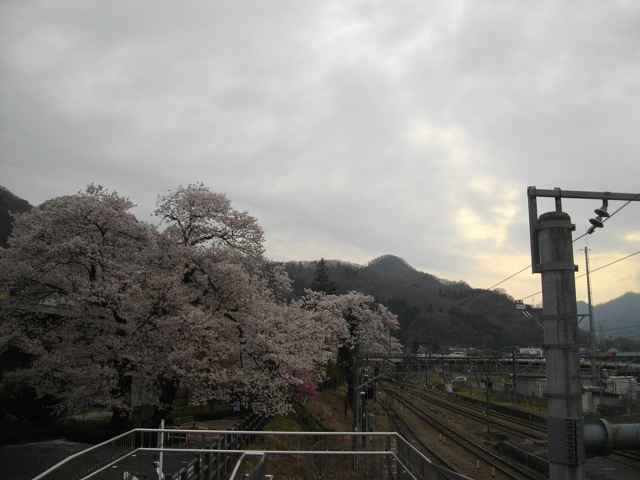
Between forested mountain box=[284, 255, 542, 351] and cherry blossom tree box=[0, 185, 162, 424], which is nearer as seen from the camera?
cherry blossom tree box=[0, 185, 162, 424]

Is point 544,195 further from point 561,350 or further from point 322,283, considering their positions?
point 322,283

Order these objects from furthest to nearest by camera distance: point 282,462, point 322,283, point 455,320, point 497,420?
1. point 455,320
2. point 322,283
3. point 497,420
4. point 282,462

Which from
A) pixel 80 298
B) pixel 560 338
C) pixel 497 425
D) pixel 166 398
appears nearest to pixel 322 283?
pixel 497 425

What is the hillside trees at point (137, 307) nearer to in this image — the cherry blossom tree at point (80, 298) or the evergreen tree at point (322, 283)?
the cherry blossom tree at point (80, 298)

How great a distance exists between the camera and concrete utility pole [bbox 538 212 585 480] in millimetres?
6621

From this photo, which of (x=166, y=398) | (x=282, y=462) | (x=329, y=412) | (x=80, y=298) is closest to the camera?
(x=282, y=462)

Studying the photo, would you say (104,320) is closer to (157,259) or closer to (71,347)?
(71,347)

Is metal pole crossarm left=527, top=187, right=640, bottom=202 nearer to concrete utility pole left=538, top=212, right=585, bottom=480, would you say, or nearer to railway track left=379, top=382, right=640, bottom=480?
concrete utility pole left=538, top=212, right=585, bottom=480

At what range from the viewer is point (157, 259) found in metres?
21.5

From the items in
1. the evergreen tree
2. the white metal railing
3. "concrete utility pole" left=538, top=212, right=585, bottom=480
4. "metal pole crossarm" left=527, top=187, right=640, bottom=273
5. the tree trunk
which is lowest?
the tree trunk

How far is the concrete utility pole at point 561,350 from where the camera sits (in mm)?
6621

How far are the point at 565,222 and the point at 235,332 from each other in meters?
18.1

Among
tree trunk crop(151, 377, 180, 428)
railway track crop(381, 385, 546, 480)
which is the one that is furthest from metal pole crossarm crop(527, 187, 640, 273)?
railway track crop(381, 385, 546, 480)

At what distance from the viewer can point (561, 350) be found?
6863 mm
